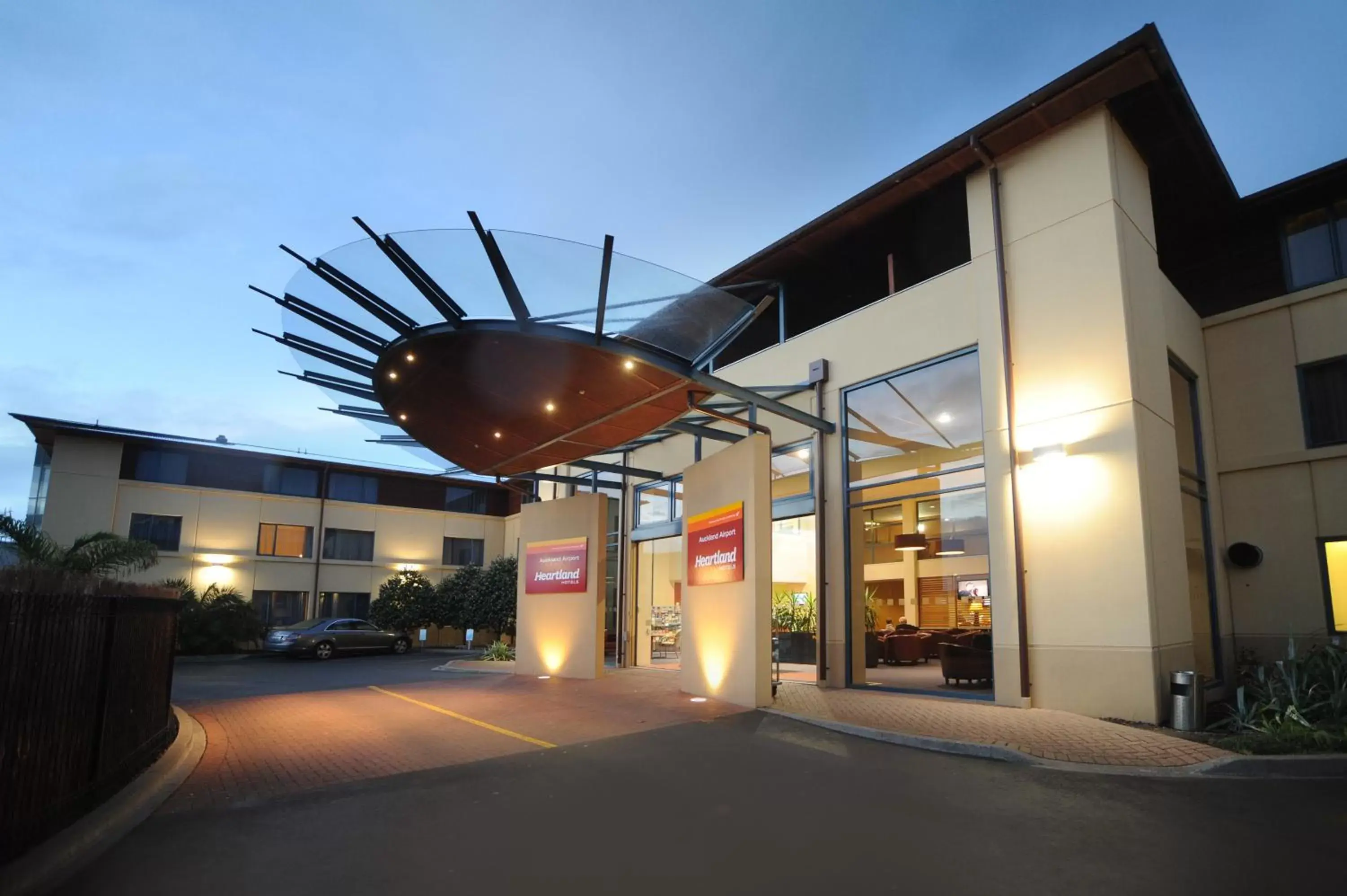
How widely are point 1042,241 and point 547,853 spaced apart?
989cm

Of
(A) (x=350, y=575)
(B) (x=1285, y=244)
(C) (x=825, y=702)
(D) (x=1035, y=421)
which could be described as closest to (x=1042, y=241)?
(D) (x=1035, y=421)

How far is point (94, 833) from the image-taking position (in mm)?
4883

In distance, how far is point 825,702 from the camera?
34.9 ft

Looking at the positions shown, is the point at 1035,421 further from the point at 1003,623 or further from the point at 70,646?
the point at 70,646

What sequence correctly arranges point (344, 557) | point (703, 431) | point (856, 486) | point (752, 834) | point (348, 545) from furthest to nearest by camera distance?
point (348, 545)
point (344, 557)
point (703, 431)
point (856, 486)
point (752, 834)

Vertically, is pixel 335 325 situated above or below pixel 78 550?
above

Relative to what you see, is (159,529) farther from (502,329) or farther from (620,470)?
(502,329)

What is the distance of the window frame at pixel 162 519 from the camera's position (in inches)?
989

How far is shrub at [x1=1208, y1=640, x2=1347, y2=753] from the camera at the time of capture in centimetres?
714

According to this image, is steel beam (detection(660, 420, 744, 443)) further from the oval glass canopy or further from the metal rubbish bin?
the metal rubbish bin

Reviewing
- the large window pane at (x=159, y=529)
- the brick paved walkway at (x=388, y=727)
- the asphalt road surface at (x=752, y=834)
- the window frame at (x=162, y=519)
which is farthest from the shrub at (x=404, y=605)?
the asphalt road surface at (x=752, y=834)

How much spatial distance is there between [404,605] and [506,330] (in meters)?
21.0

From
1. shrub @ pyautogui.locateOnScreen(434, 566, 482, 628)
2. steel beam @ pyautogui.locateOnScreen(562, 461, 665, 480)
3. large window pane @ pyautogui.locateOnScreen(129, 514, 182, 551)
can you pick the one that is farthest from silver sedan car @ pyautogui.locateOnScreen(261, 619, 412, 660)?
Result: steel beam @ pyautogui.locateOnScreen(562, 461, 665, 480)

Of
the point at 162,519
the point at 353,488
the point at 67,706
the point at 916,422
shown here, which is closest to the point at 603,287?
the point at 67,706
